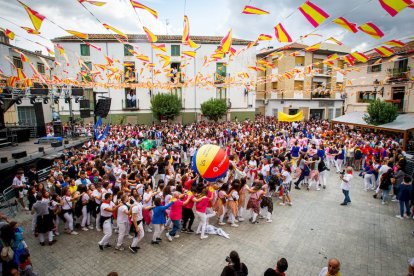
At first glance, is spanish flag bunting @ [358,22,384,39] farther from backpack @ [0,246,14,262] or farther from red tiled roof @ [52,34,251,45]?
red tiled roof @ [52,34,251,45]

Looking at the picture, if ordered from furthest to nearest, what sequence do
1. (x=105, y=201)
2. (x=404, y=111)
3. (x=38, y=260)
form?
1. (x=404, y=111)
2. (x=105, y=201)
3. (x=38, y=260)

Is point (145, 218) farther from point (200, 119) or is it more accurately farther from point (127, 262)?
point (200, 119)

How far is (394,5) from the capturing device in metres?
4.27

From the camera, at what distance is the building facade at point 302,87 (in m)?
30.8

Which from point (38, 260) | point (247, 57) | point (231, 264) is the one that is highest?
point (247, 57)

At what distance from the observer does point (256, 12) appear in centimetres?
548

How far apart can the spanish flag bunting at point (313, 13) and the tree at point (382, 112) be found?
1586cm

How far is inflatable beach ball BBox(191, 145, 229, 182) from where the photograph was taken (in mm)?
6387

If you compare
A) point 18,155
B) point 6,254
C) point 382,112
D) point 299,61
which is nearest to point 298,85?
point 299,61

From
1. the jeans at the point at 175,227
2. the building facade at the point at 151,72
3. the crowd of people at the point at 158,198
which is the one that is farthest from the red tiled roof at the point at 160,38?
the jeans at the point at 175,227

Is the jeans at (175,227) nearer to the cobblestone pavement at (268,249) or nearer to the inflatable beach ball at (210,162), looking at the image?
the cobblestone pavement at (268,249)

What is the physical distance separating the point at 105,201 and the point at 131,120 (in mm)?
24914

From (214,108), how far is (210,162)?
21.9m

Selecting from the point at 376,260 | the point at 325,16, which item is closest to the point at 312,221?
the point at 376,260
